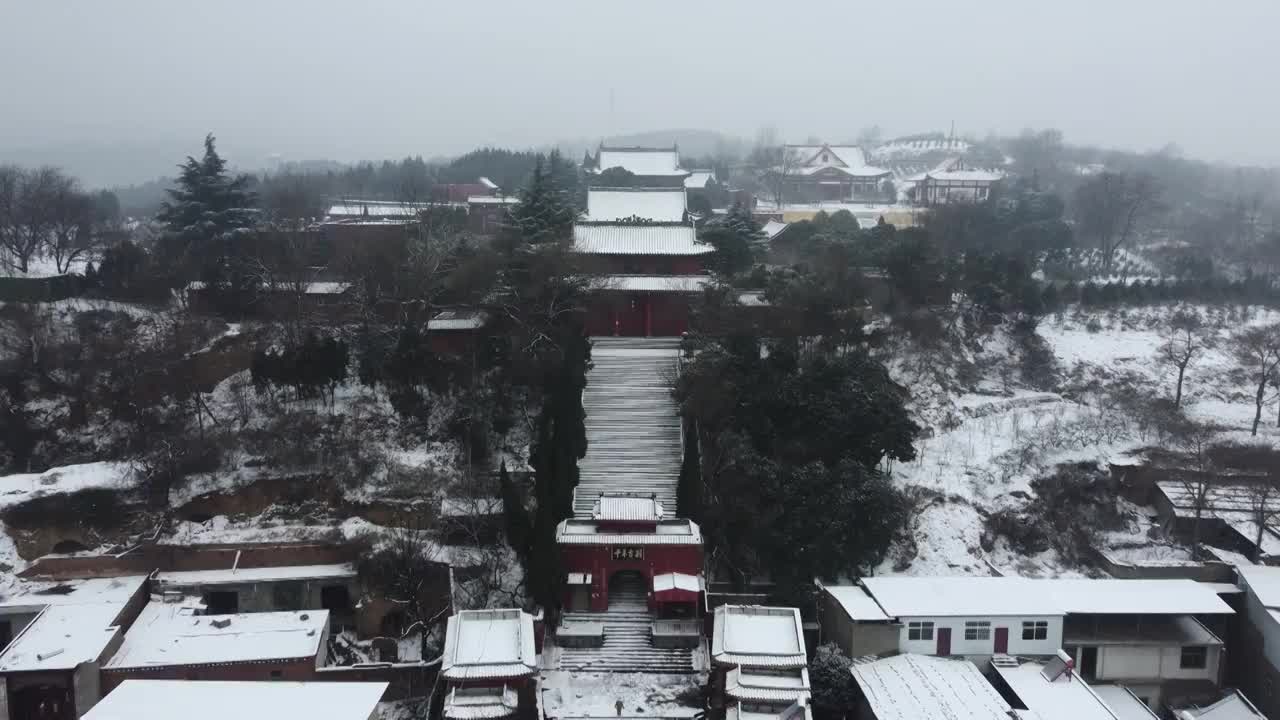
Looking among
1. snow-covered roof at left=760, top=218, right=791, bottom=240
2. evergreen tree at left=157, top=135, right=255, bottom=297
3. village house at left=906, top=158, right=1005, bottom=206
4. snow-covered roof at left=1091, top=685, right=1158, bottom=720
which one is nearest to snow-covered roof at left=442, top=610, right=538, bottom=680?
snow-covered roof at left=1091, top=685, right=1158, bottom=720

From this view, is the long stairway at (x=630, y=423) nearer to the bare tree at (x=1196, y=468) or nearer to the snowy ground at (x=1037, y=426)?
the snowy ground at (x=1037, y=426)

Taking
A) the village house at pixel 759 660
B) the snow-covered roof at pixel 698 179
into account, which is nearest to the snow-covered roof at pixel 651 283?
the village house at pixel 759 660

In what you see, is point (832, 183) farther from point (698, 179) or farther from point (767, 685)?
point (767, 685)

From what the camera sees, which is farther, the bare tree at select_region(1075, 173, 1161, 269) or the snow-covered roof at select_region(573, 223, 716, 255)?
the bare tree at select_region(1075, 173, 1161, 269)

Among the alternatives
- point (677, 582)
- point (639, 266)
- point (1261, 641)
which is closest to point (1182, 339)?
point (1261, 641)

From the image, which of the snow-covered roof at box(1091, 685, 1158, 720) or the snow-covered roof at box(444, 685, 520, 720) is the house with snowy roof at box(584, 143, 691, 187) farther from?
the snow-covered roof at box(444, 685, 520, 720)
